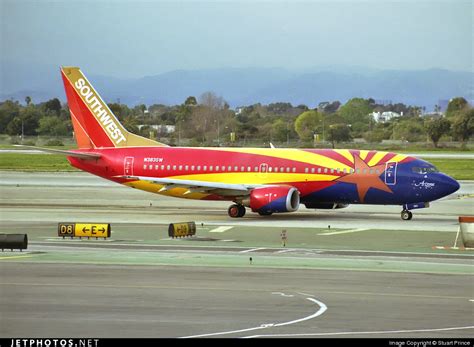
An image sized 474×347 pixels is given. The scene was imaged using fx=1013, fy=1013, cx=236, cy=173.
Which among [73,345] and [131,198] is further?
[131,198]

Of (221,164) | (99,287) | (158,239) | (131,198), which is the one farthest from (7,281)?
(131,198)

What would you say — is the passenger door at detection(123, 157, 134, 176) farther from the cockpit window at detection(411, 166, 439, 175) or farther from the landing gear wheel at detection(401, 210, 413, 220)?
the cockpit window at detection(411, 166, 439, 175)

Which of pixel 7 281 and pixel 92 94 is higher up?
pixel 92 94

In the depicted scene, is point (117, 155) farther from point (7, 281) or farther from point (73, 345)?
point (73, 345)

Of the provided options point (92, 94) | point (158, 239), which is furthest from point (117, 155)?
point (158, 239)

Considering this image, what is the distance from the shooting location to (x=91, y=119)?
6009cm

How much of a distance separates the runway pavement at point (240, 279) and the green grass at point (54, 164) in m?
39.1

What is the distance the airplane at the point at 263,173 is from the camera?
52406mm

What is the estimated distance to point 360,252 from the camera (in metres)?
38.6

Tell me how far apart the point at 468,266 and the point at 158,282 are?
11191mm

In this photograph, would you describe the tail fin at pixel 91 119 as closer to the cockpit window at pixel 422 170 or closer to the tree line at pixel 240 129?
the cockpit window at pixel 422 170

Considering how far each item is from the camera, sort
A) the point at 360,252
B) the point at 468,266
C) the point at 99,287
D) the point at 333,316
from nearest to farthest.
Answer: the point at 333,316 < the point at 99,287 < the point at 468,266 < the point at 360,252

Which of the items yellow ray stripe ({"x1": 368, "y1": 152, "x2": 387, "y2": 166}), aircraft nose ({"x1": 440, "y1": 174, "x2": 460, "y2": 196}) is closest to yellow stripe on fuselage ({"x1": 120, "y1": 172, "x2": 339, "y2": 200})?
yellow ray stripe ({"x1": 368, "y1": 152, "x2": 387, "y2": 166})

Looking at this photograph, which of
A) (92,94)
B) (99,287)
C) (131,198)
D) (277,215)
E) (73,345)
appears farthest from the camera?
(131,198)
